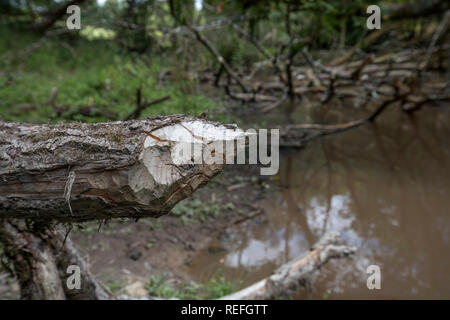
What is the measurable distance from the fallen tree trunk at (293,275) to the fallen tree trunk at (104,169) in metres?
1.32

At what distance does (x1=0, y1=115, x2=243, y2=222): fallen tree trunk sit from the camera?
0.87m

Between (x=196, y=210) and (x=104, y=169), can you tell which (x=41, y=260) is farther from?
(x=196, y=210)

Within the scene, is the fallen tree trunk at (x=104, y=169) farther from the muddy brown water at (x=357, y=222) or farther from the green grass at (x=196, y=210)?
the green grass at (x=196, y=210)

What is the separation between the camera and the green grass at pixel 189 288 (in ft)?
7.41

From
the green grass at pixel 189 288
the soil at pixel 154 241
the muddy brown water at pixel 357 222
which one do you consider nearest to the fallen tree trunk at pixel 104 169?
the soil at pixel 154 241

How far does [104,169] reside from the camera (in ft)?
2.86

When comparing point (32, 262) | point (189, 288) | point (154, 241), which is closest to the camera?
point (32, 262)

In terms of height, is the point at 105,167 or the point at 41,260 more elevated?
the point at 105,167

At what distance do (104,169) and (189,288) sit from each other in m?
1.72

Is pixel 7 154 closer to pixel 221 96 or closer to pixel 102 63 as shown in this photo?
pixel 221 96

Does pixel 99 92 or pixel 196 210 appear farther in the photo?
pixel 99 92

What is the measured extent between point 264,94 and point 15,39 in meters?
6.12

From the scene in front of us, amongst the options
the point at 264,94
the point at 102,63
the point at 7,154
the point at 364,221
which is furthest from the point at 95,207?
the point at 102,63

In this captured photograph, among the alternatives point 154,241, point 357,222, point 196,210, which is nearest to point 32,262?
point 154,241
